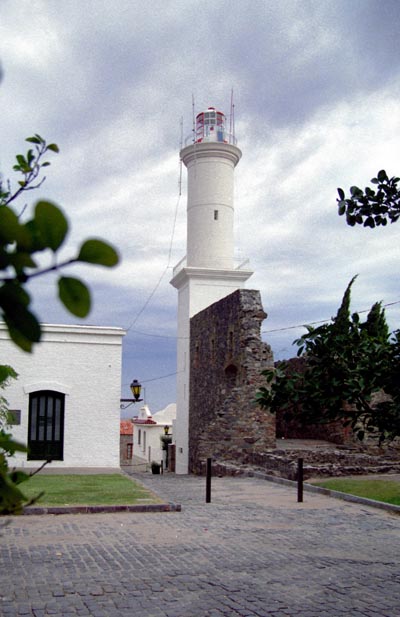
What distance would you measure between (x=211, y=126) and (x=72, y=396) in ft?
46.6

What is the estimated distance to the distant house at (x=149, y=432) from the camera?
35781 millimetres

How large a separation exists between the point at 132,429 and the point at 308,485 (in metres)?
29.8

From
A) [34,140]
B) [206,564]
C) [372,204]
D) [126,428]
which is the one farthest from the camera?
[126,428]

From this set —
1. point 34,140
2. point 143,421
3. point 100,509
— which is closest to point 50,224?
point 34,140

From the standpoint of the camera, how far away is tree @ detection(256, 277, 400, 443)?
15.7 ft

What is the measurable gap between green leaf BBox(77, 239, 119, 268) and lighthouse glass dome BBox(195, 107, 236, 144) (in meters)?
26.8

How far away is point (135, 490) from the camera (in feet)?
40.4

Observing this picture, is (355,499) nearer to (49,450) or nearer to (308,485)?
(308,485)

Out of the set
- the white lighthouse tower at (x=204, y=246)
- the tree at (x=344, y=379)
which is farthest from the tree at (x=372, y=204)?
the white lighthouse tower at (x=204, y=246)

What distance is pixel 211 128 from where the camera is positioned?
90.4ft

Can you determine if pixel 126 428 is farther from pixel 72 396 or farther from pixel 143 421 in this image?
pixel 72 396

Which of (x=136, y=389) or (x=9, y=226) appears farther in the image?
(x=136, y=389)

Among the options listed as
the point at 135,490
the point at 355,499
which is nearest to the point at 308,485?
the point at 355,499

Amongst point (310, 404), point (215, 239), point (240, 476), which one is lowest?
point (240, 476)
